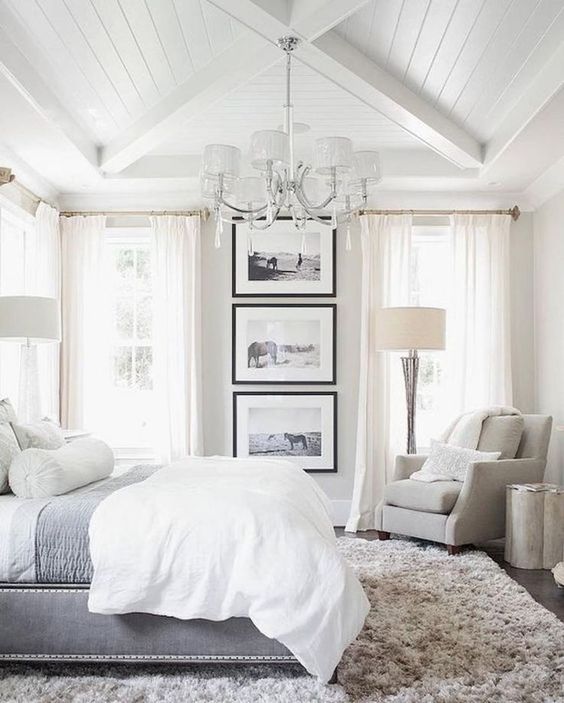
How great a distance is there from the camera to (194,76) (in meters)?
4.43

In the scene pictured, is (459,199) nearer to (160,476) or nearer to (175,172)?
(175,172)

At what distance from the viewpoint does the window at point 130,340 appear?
6305 millimetres

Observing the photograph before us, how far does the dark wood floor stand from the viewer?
3841 mm

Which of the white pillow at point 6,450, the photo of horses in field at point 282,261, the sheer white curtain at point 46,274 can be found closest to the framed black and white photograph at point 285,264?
the photo of horses in field at point 282,261

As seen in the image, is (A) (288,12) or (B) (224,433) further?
(B) (224,433)

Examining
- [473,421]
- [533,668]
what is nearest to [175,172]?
[473,421]

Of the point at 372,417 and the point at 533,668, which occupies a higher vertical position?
the point at 372,417

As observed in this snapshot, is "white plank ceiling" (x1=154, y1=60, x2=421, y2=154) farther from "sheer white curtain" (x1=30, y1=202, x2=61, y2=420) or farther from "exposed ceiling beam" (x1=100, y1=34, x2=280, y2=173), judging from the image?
"sheer white curtain" (x1=30, y1=202, x2=61, y2=420)

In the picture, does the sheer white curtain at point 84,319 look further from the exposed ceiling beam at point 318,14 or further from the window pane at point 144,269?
the exposed ceiling beam at point 318,14

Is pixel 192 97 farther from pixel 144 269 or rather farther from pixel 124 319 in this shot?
pixel 124 319

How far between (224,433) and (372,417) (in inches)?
47.4

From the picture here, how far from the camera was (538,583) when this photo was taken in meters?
4.27

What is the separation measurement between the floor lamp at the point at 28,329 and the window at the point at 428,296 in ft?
9.79

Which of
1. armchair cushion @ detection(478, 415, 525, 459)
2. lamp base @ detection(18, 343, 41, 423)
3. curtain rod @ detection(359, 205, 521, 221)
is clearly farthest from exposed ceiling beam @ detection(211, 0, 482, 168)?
lamp base @ detection(18, 343, 41, 423)
